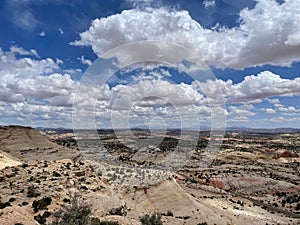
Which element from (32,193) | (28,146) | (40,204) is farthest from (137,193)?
(28,146)

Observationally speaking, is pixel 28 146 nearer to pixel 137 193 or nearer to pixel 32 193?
pixel 137 193

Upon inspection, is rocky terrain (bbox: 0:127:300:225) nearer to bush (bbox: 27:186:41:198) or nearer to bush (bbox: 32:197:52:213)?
bush (bbox: 27:186:41:198)

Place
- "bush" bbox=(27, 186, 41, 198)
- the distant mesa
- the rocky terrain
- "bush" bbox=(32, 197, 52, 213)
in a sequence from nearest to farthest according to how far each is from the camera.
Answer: "bush" bbox=(32, 197, 52, 213) < the rocky terrain < "bush" bbox=(27, 186, 41, 198) < the distant mesa

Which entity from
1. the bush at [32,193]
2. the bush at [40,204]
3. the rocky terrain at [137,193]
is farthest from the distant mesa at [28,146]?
the bush at [40,204]

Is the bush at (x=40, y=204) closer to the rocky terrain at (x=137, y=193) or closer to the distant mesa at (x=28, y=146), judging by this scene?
the rocky terrain at (x=137, y=193)

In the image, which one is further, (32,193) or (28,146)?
(28,146)

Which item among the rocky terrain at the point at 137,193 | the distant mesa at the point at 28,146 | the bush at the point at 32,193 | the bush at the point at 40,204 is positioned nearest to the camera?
the bush at the point at 40,204

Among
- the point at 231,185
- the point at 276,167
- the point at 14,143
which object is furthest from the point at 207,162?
Result: the point at 14,143

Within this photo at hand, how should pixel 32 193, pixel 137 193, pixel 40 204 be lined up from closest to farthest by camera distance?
1. pixel 40 204
2. pixel 32 193
3. pixel 137 193

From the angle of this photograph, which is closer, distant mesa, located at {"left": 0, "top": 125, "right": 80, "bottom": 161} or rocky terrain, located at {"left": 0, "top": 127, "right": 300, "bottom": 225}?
rocky terrain, located at {"left": 0, "top": 127, "right": 300, "bottom": 225}

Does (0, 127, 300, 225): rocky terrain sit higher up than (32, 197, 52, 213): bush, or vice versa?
(32, 197, 52, 213): bush

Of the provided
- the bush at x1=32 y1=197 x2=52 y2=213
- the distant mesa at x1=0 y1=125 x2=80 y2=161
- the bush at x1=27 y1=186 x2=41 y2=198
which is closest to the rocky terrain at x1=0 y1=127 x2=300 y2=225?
the bush at x1=27 y1=186 x2=41 y2=198

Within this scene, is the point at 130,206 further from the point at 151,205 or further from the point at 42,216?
the point at 42,216
